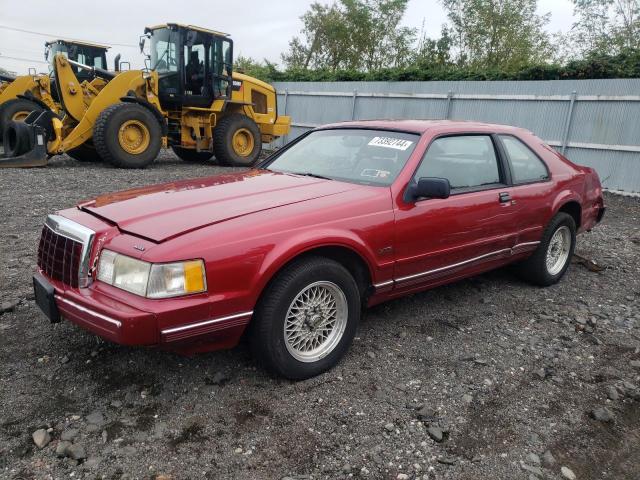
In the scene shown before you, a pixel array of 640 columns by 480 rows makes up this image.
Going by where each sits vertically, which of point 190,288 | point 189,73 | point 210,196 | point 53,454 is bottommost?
point 53,454

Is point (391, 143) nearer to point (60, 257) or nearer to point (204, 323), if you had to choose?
point (204, 323)

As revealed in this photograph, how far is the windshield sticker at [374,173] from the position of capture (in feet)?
11.7

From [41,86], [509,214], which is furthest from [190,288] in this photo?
[41,86]

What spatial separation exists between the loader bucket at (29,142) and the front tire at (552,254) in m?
9.52

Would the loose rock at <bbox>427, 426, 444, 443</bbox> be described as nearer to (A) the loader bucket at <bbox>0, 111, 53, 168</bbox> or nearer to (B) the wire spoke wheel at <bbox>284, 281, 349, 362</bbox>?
(B) the wire spoke wheel at <bbox>284, 281, 349, 362</bbox>

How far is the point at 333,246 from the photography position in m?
3.08

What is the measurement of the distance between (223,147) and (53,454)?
34.7 feet

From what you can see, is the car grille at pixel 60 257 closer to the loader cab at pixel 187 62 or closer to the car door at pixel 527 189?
the car door at pixel 527 189

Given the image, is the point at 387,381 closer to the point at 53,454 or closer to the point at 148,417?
the point at 148,417

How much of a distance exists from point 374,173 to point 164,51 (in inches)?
378

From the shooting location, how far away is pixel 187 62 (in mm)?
11586

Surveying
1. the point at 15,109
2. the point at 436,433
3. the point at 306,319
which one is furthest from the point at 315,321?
the point at 15,109

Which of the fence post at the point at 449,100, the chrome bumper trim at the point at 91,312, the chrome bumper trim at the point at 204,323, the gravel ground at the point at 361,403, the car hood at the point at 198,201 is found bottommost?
the gravel ground at the point at 361,403

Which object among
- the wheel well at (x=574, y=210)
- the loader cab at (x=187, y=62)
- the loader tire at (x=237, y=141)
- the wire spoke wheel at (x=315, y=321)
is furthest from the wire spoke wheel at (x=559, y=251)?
the loader cab at (x=187, y=62)
